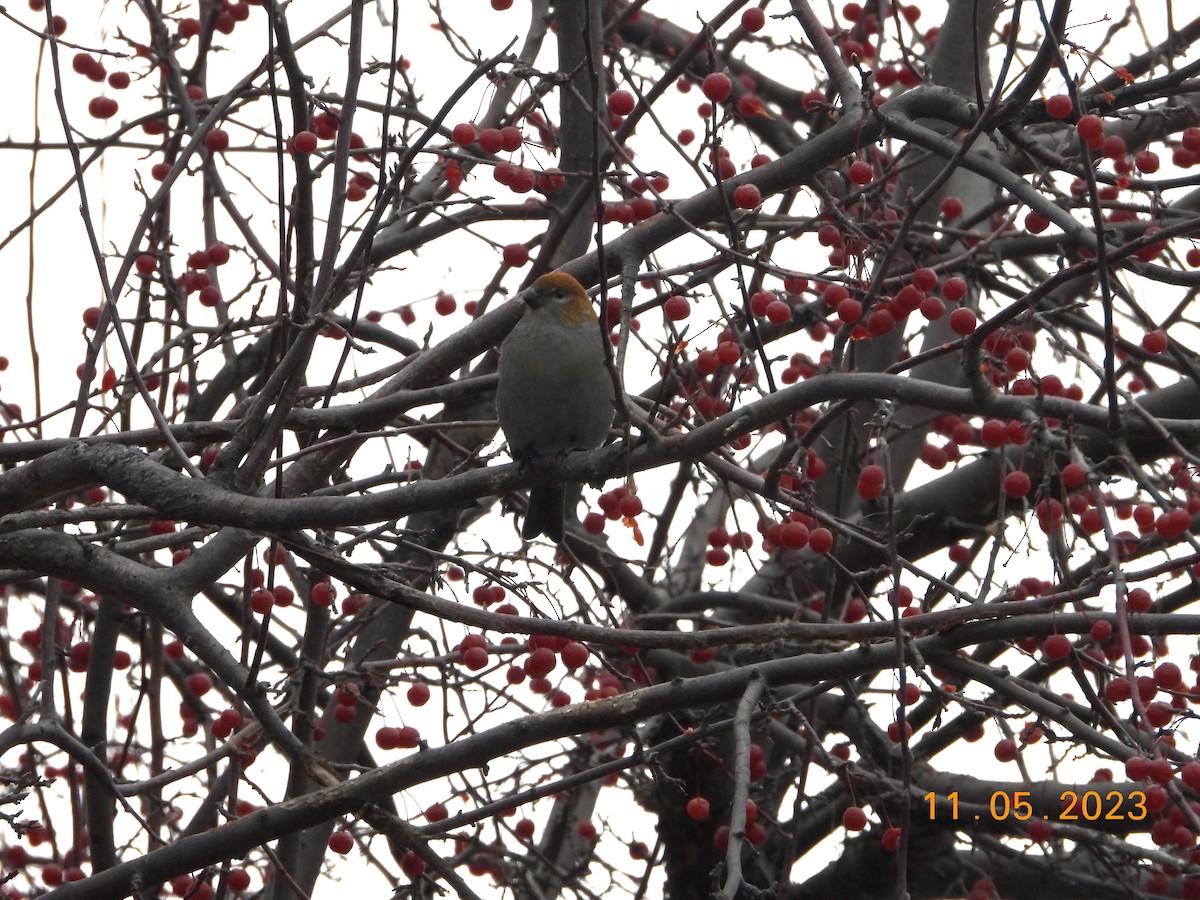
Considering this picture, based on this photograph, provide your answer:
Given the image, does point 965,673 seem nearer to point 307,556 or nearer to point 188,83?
point 307,556

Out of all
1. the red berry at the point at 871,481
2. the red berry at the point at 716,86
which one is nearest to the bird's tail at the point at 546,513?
the red berry at the point at 871,481

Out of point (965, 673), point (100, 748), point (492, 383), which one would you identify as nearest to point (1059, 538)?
point (965, 673)

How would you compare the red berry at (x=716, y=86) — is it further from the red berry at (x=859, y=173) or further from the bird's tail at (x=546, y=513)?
the bird's tail at (x=546, y=513)

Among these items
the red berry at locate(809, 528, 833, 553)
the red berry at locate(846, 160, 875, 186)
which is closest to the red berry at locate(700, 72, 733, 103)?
the red berry at locate(846, 160, 875, 186)

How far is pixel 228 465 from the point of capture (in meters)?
2.96

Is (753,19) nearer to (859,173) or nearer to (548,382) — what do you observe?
(859,173)

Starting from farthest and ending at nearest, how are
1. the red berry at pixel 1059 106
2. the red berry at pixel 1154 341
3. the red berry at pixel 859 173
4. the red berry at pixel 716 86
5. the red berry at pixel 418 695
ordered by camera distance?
the red berry at pixel 418 695 < the red berry at pixel 1154 341 < the red berry at pixel 859 173 < the red berry at pixel 716 86 < the red berry at pixel 1059 106

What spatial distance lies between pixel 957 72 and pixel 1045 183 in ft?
3.98

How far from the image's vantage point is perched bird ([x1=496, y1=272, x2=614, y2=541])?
397 cm

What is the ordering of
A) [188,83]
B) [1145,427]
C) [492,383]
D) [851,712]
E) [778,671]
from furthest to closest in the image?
1. [188,83]
2. [851,712]
3. [492,383]
4. [778,671]
5. [1145,427]
